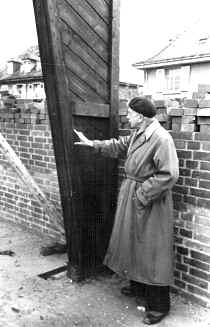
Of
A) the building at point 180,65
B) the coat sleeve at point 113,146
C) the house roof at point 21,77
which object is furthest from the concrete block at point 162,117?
the house roof at point 21,77

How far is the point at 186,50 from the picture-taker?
24.6 m

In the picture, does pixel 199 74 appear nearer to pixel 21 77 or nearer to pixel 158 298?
pixel 21 77

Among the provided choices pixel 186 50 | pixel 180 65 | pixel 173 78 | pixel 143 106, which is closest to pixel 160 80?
pixel 173 78

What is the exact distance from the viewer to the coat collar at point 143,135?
3.53 meters

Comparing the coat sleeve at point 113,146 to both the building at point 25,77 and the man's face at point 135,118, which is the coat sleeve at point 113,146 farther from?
the building at point 25,77

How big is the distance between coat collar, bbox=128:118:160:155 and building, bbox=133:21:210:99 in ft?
64.1

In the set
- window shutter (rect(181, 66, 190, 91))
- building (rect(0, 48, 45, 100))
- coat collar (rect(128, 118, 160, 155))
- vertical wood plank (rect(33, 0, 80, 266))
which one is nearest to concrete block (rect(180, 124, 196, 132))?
coat collar (rect(128, 118, 160, 155))

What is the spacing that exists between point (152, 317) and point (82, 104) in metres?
2.18

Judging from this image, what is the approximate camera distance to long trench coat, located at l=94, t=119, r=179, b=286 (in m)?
3.36

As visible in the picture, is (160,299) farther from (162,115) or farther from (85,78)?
(85,78)

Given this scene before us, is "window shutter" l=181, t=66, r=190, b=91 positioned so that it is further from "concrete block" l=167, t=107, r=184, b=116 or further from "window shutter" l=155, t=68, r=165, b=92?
"concrete block" l=167, t=107, r=184, b=116

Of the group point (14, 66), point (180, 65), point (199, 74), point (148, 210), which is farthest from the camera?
point (14, 66)

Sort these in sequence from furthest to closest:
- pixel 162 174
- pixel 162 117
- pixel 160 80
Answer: pixel 160 80, pixel 162 117, pixel 162 174

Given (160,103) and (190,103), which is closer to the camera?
(190,103)
